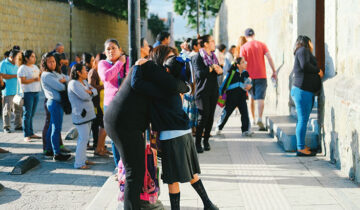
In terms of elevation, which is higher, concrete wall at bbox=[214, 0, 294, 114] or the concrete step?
concrete wall at bbox=[214, 0, 294, 114]

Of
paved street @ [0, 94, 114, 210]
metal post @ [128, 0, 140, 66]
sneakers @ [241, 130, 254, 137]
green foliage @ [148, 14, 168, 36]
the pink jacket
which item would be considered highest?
green foliage @ [148, 14, 168, 36]

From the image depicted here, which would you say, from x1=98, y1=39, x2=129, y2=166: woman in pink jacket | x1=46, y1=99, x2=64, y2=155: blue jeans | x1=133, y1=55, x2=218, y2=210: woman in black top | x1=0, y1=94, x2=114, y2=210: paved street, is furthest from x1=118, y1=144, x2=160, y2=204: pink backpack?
x1=46, y1=99, x2=64, y2=155: blue jeans

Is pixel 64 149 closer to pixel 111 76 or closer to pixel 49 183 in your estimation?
pixel 49 183

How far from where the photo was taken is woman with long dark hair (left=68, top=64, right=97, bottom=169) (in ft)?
23.3

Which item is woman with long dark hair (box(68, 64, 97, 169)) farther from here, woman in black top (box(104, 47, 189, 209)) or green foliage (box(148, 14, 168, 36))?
green foliage (box(148, 14, 168, 36))

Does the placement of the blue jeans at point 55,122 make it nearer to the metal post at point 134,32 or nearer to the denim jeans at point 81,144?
the denim jeans at point 81,144

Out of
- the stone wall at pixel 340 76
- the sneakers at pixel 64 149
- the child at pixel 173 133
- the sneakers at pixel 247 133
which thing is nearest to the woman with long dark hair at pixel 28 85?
the sneakers at pixel 64 149

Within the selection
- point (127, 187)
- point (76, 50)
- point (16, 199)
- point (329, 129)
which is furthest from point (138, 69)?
point (76, 50)

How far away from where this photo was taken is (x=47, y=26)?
25.6 m

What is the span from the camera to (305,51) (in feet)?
22.2

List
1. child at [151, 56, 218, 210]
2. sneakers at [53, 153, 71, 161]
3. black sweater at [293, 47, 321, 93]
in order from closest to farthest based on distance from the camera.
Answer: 1. child at [151, 56, 218, 210]
2. black sweater at [293, 47, 321, 93]
3. sneakers at [53, 153, 71, 161]

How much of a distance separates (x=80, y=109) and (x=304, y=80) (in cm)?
307

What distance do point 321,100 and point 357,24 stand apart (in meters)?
1.60

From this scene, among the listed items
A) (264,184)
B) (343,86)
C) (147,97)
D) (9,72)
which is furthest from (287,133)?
(9,72)
